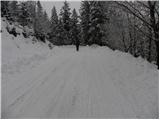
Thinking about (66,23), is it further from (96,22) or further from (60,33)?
(96,22)

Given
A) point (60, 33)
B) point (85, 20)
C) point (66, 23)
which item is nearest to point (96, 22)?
point (85, 20)

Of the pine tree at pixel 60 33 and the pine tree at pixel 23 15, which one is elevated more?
the pine tree at pixel 23 15

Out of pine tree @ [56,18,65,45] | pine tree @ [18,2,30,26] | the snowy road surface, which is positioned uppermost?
pine tree @ [18,2,30,26]

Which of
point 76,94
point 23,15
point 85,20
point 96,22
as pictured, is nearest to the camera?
point 76,94

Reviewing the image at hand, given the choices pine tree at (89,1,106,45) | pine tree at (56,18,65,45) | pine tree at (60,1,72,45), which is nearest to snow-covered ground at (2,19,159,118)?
pine tree at (89,1,106,45)

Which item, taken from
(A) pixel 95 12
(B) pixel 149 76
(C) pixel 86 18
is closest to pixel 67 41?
(C) pixel 86 18

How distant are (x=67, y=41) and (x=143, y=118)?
48.2 m

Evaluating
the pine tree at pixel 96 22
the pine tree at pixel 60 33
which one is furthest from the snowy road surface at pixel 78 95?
the pine tree at pixel 60 33

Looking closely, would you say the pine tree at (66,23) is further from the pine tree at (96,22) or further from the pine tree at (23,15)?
the pine tree at (96,22)

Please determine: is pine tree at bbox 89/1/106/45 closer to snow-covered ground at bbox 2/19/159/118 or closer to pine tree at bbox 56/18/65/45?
pine tree at bbox 56/18/65/45

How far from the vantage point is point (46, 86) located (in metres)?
8.30

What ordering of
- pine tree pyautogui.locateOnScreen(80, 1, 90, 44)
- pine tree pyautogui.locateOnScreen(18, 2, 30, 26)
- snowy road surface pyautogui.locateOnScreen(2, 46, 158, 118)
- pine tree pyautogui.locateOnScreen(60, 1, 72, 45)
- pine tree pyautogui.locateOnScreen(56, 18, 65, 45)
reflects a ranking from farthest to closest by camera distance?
1. pine tree pyautogui.locateOnScreen(56, 18, 65, 45)
2. pine tree pyautogui.locateOnScreen(60, 1, 72, 45)
3. pine tree pyautogui.locateOnScreen(18, 2, 30, 26)
4. pine tree pyautogui.locateOnScreen(80, 1, 90, 44)
5. snowy road surface pyautogui.locateOnScreen(2, 46, 158, 118)

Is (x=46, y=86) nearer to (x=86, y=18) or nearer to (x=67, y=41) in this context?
(x=86, y=18)

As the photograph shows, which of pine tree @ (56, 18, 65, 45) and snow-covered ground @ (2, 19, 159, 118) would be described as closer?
snow-covered ground @ (2, 19, 159, 118)
